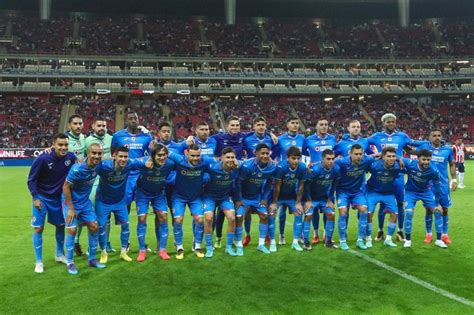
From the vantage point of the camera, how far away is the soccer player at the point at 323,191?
332 inches

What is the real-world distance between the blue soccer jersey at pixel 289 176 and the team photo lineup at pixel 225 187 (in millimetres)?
19

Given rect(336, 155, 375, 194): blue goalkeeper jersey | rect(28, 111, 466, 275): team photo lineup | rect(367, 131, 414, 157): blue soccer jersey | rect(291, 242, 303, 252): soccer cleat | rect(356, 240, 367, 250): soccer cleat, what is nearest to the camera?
rect(28, 111, 466, 275): team photo lineup

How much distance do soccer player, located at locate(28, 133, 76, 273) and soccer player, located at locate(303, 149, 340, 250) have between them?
4389mm

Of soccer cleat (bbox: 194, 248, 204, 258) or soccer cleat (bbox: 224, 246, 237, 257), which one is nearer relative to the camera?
soccer cleat (bbox: 194, 248, 204, 258)

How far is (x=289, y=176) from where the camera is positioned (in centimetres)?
840

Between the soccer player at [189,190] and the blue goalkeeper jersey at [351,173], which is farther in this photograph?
the blue goalkeeper jersey at [351,173]

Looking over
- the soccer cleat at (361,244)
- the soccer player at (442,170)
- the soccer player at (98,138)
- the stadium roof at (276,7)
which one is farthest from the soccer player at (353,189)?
the stadium roof at (276,7)

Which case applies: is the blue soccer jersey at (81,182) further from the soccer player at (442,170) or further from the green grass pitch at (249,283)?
the soccer player at (442,170)

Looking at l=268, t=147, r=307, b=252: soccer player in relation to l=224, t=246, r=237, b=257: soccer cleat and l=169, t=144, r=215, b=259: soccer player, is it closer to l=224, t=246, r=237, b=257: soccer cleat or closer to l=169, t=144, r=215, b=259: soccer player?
l=224, t=246, r=237, b=257: soccer cleat

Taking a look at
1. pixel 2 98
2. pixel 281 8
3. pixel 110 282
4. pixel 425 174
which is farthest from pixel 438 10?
pixel 110 282

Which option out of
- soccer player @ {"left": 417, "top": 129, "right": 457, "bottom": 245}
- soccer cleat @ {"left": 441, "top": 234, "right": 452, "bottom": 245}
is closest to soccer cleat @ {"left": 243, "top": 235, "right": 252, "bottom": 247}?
soccer player @ {"left": 417, "top": 129, "right": 457, "bottom": 245}

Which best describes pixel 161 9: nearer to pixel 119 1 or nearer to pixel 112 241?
pixel 119 1

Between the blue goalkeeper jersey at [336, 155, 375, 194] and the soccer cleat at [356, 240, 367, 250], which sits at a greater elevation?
the blue goalkeeper jersey at [336, 155, 375, 194]

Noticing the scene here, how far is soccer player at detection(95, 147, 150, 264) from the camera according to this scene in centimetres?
737
